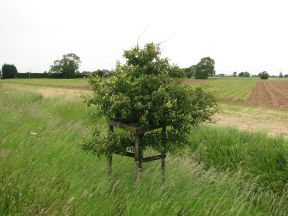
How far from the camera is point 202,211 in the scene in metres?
4.30

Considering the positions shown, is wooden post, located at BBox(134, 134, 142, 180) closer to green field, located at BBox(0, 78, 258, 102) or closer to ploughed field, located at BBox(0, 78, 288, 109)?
ploughed field, located at BBox(0, 78, 288, 109)

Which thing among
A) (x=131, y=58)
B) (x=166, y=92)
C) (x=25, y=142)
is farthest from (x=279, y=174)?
(x=25, y=142)

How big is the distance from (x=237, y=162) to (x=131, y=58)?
3730 millimetres

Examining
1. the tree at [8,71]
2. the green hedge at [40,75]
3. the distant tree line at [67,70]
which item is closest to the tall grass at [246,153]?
the distant tree line at [67,70]

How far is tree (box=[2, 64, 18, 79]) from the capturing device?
108 m

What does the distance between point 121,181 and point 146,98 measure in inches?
47.7

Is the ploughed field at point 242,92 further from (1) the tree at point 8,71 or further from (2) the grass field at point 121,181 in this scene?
(1) the tree at point 8,71

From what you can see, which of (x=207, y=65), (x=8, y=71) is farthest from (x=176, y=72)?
(x=207, y=65)

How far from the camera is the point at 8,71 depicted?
11019 cm

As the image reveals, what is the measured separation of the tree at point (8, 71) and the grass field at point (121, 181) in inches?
4284

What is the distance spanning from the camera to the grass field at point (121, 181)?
3.93 meters

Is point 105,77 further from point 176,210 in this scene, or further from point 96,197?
point 176,210

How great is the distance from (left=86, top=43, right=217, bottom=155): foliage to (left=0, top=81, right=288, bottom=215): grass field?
586 millimetres

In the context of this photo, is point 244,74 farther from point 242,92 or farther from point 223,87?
point 242,92
